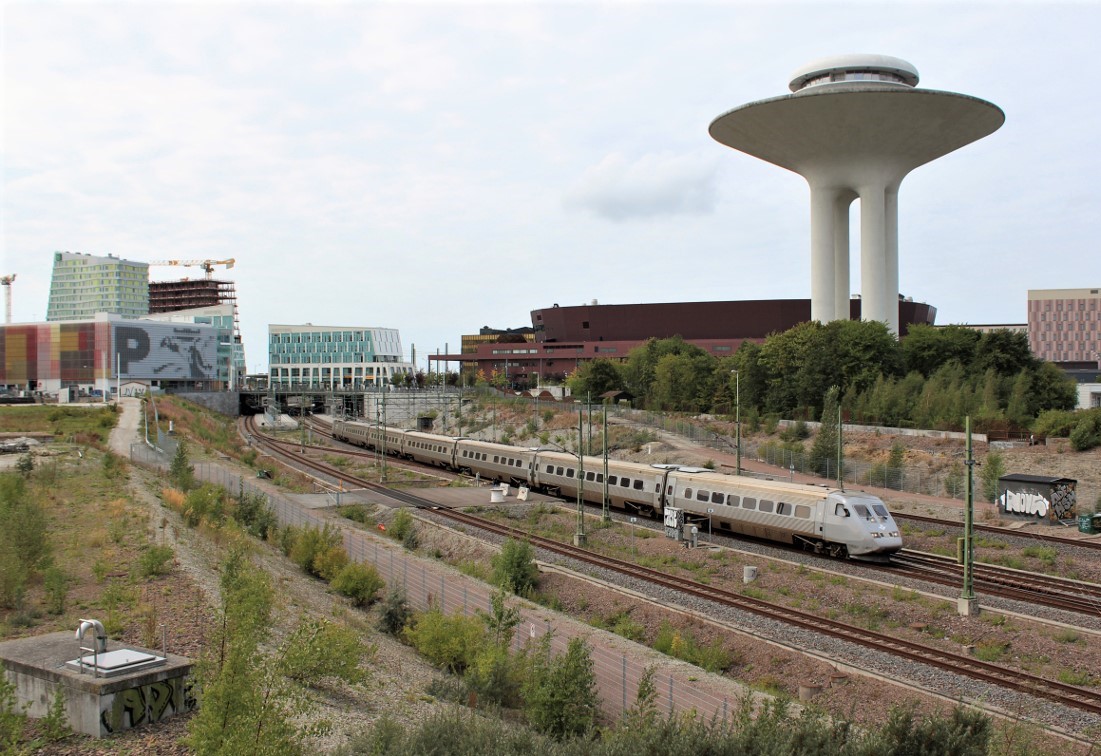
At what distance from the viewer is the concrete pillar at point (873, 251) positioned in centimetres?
8769

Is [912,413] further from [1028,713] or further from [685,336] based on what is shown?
[685,336]

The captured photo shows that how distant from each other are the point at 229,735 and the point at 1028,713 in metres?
14.2

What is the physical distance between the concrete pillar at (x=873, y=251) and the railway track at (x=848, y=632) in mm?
65376

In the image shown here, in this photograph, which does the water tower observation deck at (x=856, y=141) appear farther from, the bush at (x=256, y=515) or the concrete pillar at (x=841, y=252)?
the bush at (x=256, y=515)

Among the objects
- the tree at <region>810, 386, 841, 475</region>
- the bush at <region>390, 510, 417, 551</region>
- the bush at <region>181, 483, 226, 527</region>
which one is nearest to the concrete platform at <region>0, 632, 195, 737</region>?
the bush at <region>181, 483, 226, 527</region>

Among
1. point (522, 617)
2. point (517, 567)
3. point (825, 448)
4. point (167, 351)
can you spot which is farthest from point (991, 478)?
point (167, 351)

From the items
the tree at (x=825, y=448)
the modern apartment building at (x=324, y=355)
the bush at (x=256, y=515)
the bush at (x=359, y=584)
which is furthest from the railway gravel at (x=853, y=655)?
the modern apartment building at (x=324, y=355)

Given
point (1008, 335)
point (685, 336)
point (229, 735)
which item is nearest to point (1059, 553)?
point (229, 735)

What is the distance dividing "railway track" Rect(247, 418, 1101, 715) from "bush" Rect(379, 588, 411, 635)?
8.01 m

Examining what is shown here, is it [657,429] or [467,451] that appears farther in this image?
[657,429]

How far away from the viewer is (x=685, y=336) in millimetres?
129875

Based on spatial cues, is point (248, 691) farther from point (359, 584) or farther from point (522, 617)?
point (359, 584)

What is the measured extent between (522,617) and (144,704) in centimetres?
1027

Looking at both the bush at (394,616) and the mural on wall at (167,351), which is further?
the mural on wall at (167,351)
